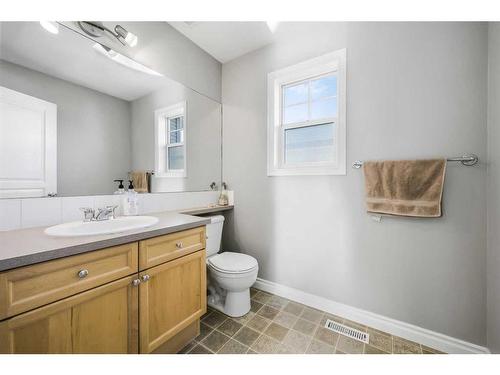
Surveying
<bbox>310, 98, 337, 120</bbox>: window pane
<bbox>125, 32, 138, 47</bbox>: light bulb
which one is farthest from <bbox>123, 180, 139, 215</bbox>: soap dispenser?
<bbox>310, 98, 337, 120</bbox>: window pane

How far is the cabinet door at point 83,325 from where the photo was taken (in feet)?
2.18

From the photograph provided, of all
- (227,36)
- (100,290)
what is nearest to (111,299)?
(100,290)

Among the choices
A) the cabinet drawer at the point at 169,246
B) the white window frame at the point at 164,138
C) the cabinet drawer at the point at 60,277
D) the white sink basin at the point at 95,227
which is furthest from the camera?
the white window frame at the point at 164,138

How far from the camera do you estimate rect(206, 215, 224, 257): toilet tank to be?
6.06ft

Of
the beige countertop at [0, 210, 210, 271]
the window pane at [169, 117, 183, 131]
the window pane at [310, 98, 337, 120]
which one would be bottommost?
the beige countertop at [0, 210, 210, 271]

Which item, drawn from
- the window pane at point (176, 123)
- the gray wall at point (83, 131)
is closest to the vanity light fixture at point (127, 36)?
the gray wall at point (83, 131)

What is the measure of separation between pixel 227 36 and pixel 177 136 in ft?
3.52

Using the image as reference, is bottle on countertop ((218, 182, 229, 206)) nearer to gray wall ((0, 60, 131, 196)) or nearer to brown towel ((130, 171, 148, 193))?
brown towel ((130, 171, 148, 193))

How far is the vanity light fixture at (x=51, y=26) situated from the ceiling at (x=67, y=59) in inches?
0.7

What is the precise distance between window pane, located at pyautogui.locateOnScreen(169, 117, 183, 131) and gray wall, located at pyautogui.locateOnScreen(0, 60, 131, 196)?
36 centimetres

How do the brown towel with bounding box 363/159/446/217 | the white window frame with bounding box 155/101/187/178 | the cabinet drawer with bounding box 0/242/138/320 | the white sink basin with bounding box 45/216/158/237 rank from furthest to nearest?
1. the white window frame with bounding box 155/101/187/178
2. the brown towel with bounding box 363/159/446/217
3. the white sink basin with bounding box 45/216/158/237
4. the cabinet drawer with bounding box 0/242/138/320

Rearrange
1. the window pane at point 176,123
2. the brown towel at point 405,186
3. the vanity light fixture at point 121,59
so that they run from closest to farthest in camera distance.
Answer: the brown towel at point 405,186 → the vanity light fixture at point 121,59 → the window pane at point 176,123

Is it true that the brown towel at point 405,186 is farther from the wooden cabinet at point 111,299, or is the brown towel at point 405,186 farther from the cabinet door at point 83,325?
the cabinet door at point 83,325
